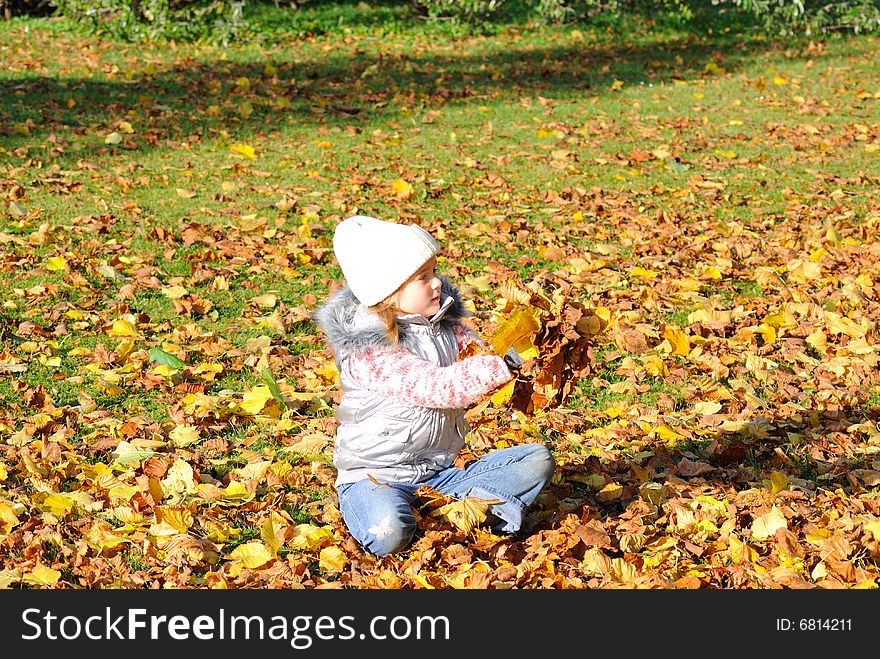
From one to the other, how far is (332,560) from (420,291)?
87 cm

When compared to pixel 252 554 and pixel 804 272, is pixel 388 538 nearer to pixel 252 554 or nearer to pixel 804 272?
pixel 252 554

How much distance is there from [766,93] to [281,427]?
817 cm

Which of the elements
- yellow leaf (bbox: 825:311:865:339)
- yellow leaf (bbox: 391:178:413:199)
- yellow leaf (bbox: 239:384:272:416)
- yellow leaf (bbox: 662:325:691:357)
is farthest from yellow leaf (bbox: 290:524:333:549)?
yellow leaf (bbox: 391:178:413:199)

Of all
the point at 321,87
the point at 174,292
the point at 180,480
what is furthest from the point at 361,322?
the point at 321,87

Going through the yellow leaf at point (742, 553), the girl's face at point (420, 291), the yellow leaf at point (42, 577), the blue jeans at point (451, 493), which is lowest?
the yellow leaf at point (742, 553)

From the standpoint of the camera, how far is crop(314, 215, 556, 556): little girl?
317 cm

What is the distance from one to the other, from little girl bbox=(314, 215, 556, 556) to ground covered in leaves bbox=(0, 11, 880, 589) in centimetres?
12

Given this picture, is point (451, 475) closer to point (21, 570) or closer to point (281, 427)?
point (281, 427)

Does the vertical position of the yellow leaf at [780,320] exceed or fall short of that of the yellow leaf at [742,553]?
it falls short

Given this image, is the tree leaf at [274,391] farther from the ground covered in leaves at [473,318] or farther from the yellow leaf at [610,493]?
the yellow leaf at [610,493]

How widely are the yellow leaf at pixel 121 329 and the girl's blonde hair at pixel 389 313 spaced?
2194 millimetres

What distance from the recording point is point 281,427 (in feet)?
14.0

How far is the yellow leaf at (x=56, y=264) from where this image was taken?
5773mm

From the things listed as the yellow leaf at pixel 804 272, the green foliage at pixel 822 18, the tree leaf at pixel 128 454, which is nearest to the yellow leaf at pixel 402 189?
the yellow leaf at pixel 804 272
